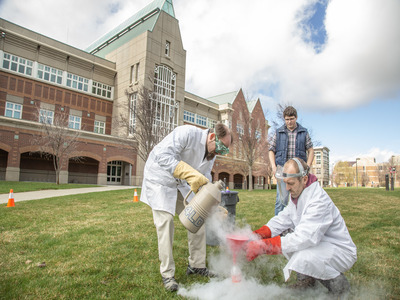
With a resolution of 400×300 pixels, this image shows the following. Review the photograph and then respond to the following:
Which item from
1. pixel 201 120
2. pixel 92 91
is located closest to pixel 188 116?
pixel 201 120

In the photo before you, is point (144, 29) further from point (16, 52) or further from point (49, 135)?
point (49, 135)

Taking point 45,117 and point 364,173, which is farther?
point 364,173

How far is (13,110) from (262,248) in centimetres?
3268

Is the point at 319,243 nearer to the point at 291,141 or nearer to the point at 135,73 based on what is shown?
the point at 291,141

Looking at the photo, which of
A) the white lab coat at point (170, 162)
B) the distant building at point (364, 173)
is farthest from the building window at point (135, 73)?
the distant building at point (364, 173)

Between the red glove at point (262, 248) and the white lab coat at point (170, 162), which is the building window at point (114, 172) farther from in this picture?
the red glove at point (262, 248)

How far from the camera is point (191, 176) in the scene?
2746mm

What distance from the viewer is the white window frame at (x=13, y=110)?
27.0m

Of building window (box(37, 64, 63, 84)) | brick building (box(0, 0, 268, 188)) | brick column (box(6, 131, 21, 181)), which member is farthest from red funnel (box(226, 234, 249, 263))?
building window (box(37, 64, 63, 84))

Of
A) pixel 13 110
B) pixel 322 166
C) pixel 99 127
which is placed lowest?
pixel 322 166

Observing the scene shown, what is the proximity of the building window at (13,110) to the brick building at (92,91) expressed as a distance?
0.28 feet

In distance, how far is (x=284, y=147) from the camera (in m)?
4.88

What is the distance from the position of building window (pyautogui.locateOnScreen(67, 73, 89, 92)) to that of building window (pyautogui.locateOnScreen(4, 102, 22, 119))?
604cm

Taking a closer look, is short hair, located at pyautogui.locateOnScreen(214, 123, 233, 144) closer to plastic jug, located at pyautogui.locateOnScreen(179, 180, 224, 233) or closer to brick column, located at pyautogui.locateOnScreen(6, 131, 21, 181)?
plastic jug, located at pyautogui.locateOnScreen(179, 180, 224, 233)
